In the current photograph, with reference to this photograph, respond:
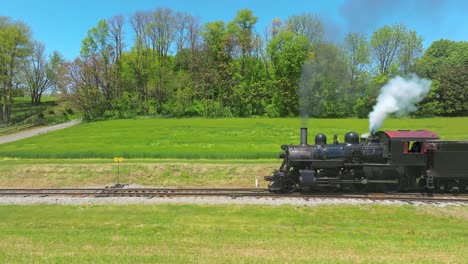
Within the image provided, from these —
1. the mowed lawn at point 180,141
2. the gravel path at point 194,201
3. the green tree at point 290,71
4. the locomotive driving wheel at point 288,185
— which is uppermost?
the green tree at point 290,71

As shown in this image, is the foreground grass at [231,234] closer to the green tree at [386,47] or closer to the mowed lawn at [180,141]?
the mowed lawn at [180,141]

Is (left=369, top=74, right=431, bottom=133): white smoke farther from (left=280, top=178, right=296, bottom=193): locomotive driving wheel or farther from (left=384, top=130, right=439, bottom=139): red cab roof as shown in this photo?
(left=280, top=178, right=296, bottom=193): locomotive driving wheel

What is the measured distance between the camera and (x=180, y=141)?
124 feet

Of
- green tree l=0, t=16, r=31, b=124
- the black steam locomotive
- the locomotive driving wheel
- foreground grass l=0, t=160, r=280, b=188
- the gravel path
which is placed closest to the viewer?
the gravel path

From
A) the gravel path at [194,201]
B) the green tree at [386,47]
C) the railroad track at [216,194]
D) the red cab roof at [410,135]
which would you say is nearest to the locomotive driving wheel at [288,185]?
the railroad track at [216,194]

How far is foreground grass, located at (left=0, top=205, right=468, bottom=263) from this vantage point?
9609 millimetres

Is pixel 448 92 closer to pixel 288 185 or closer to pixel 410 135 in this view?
pixel 410 135

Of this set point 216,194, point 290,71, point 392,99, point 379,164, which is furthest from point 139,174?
point 290,71

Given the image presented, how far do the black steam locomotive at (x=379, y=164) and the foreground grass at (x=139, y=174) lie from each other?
4687mm

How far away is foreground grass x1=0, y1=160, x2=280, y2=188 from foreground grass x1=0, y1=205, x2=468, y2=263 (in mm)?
6742

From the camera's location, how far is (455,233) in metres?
12.3

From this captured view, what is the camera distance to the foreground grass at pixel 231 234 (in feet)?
31.5

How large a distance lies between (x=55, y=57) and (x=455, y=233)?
95.7m

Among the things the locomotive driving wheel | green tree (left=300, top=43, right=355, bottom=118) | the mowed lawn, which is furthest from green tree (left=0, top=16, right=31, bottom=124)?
the locomotive driving wheel
